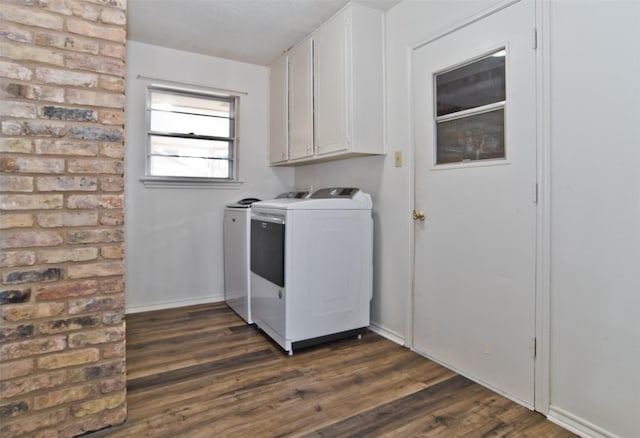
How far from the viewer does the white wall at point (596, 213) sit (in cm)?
145

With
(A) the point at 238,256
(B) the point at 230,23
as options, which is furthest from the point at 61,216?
(B) the point at 230,23

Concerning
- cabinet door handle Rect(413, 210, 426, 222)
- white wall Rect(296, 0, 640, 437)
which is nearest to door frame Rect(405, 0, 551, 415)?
white wall Rect(296, 0, 640, 437)

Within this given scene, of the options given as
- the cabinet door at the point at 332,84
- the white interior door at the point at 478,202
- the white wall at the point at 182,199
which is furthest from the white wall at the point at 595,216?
the white wall at the point at 182,199

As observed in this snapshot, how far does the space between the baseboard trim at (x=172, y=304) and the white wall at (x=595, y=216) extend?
2.86m

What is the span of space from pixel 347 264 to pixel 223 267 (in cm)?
155

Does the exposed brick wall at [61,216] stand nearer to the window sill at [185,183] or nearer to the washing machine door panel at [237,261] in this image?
the washing machine door panel at [237,261]

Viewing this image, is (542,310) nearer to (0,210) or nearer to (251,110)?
(0,210)

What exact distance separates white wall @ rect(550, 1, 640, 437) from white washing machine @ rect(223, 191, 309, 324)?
2119 mm

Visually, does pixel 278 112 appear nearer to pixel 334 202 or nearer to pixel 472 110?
pixel 334 202

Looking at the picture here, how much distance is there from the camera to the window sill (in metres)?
3.32

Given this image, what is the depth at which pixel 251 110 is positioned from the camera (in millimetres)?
3789

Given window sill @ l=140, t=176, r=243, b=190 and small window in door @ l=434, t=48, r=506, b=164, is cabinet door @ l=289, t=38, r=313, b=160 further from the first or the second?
small window in door @ l=434, t=48, r=506, b=164

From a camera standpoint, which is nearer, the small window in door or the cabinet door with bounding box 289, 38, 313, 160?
the small window in door

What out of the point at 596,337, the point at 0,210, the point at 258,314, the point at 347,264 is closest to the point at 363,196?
the point at 347,264
